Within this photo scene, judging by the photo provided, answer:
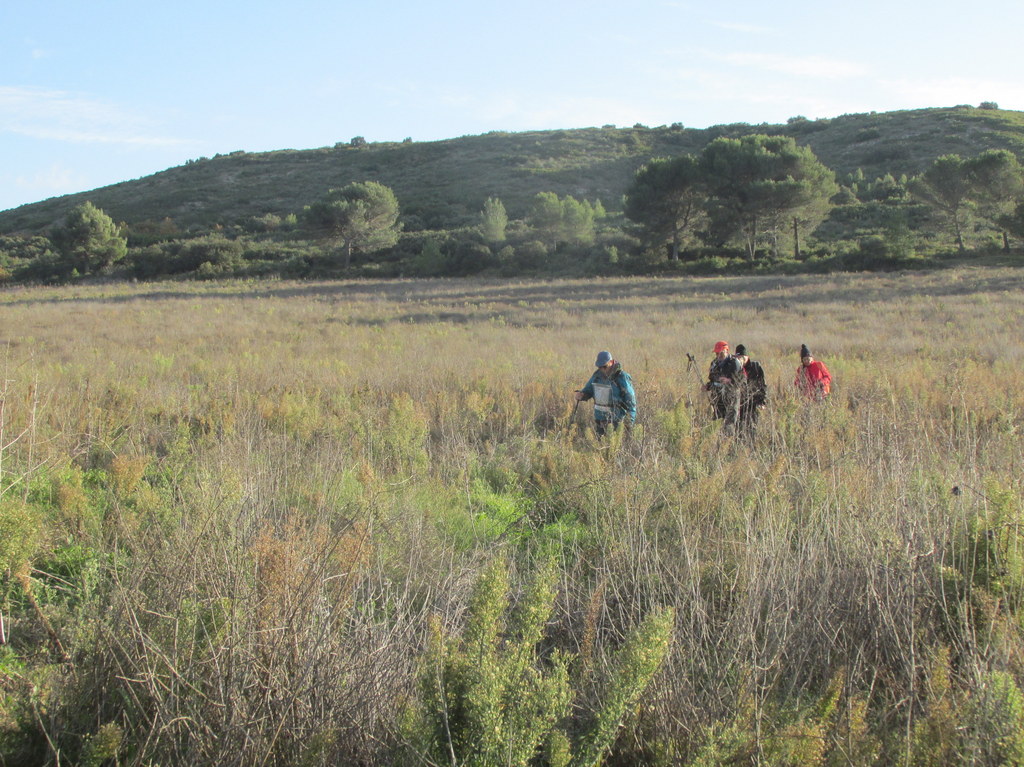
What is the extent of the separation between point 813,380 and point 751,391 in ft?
3.57

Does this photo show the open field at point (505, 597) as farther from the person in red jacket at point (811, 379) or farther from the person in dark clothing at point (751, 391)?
the person in red jacket at point (811, 379)

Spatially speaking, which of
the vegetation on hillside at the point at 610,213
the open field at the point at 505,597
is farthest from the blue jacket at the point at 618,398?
the vegetation on hillside at the point at 610,213

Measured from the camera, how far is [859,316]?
67.6 ft

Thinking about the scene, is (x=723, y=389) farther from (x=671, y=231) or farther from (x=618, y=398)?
(x=671, y=231)

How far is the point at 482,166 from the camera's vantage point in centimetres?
7506

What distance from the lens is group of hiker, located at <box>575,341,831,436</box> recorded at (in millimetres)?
7125

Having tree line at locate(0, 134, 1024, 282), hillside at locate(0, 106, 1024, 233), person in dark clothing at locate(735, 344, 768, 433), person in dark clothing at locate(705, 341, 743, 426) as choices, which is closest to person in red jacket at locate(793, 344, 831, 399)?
person in dark clothing at locate(735, 344, 768, 433)

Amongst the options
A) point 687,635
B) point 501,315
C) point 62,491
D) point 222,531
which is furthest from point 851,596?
point 501,315

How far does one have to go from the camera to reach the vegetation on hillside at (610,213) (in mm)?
39875

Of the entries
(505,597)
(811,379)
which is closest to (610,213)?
(811,379)

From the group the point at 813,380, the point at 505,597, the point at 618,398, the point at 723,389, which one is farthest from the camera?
the point at 813,380

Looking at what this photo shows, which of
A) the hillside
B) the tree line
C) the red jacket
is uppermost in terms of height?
the hillside

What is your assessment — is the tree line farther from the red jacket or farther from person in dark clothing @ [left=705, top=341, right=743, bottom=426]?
person in dark clothing @ [left=705, top=341, right=743, bottom=426]

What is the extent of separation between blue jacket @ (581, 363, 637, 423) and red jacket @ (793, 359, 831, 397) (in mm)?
2269
